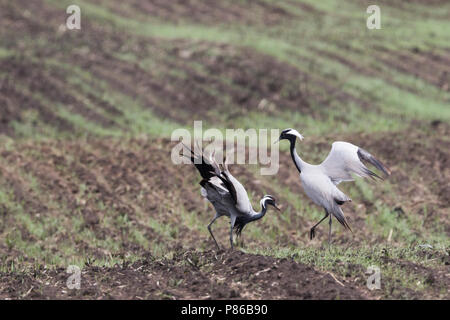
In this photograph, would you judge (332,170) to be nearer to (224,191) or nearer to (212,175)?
(224,191)

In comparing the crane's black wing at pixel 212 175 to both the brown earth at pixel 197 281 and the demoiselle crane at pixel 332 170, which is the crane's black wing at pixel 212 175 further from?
the demoiselle crane at pixel 332 170

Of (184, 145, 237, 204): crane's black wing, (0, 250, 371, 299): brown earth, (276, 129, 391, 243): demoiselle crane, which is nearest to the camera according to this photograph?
(0, 250, 371, 299): brown earth

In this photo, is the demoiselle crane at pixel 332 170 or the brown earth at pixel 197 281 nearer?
the brown earth at pixel 197 281

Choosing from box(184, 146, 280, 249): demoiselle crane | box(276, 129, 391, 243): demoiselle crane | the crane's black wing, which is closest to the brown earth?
box(184, 146, 280, 249): demoiselle crane

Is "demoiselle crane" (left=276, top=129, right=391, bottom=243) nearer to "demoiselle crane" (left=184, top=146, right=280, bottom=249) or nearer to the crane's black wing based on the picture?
"demoiselle crane" (left=184, top=146, right=280, bottom=249)

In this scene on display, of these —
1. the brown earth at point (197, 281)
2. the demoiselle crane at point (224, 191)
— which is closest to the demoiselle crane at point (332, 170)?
the demoiselle crane at point (224, 191)

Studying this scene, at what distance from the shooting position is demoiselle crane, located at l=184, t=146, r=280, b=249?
7.66 metres

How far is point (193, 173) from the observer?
45.5 ft

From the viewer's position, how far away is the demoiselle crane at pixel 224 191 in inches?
302

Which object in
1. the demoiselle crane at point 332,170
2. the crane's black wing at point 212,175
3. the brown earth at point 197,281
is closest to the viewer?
the brown earth at point 197,281

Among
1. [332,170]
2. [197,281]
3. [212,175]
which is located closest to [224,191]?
[212,175]

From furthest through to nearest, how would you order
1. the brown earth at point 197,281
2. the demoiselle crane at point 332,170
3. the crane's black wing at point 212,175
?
the demoiselle crane at point 332,170 → the crane's black wing at point 212,175 → the brown earth at point 197,281
